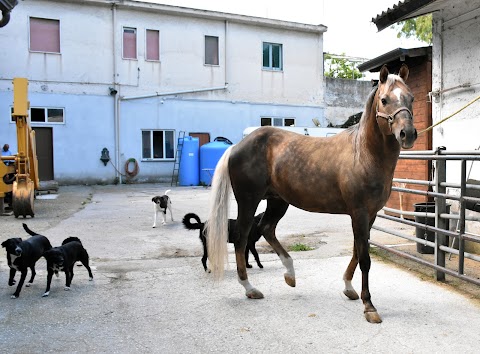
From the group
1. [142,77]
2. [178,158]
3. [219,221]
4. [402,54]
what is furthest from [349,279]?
[142,77]

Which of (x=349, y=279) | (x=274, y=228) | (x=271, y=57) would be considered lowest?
(x=349, y=279)

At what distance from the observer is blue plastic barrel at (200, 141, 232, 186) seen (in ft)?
61.7

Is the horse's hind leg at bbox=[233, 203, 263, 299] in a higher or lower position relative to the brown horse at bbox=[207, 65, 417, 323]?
lower

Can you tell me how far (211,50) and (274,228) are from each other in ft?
60.0

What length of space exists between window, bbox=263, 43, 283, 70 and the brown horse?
19.1 m

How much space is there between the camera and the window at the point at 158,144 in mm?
20469

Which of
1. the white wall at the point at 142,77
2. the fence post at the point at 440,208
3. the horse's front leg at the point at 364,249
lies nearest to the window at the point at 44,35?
the white wall at the point at 142,77

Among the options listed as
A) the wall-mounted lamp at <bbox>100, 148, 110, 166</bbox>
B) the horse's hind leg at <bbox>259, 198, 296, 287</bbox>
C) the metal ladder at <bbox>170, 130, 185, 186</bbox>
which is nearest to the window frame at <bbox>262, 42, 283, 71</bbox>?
the metal ladder at <bbox>170, 130, 185, 186</bbox>

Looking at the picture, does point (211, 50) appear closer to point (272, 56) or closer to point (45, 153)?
point (272, 56)

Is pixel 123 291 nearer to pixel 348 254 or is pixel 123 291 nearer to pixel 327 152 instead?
pixel 327 152

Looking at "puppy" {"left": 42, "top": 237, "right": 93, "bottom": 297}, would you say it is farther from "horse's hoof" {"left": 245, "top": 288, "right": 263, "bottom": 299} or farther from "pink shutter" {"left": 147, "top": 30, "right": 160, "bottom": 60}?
"pink shutter" {"left": 147, "top": 30, "right": 160, "bottom": 60}

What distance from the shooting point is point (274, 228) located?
15.3 ft

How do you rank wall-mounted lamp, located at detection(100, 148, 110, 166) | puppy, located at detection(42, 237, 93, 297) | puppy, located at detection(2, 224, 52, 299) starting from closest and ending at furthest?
puppy, located at detection(2, 224, 52, 299) → puppy, located at detection(42, 237, 93, 297) → wall-mounted lamp, located at detection(100, 148, 110, 166)

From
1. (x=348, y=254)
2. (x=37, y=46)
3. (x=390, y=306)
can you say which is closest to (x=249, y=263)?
(x=348, y=254)
